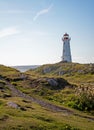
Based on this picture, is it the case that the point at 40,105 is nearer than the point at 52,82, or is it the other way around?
the point at 40,105

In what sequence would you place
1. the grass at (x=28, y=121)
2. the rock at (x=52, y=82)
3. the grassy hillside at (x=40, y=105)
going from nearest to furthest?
the grass at (x=28, y=121)
the grassy hillside at (x=40, y=105)
the rock at (x=52, y=82)

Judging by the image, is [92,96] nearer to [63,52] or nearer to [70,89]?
[70,89]

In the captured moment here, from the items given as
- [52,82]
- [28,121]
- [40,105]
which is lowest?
[28,121]

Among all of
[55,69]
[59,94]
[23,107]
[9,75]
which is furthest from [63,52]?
[23,107]

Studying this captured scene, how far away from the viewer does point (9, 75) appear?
8331cm

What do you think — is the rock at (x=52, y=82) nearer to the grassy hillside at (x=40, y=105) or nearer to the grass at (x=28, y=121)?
the grassy hillside at (x=40, y=105)

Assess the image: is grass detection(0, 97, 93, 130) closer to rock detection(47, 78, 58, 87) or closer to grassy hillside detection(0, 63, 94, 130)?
grassy hillside detection(0, 63, 94, 130)

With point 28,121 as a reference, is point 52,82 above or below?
above

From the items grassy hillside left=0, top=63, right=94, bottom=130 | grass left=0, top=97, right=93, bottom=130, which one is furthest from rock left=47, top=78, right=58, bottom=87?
grass left=0, top=97, right=93, bottom=130

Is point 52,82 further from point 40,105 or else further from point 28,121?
point 28,121

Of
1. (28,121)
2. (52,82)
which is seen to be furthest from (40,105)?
(52,82)

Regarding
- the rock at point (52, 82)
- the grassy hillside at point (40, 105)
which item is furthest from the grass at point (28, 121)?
the rock at point (52, 82)

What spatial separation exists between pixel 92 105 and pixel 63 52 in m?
138

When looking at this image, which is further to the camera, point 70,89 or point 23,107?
point 70,89
